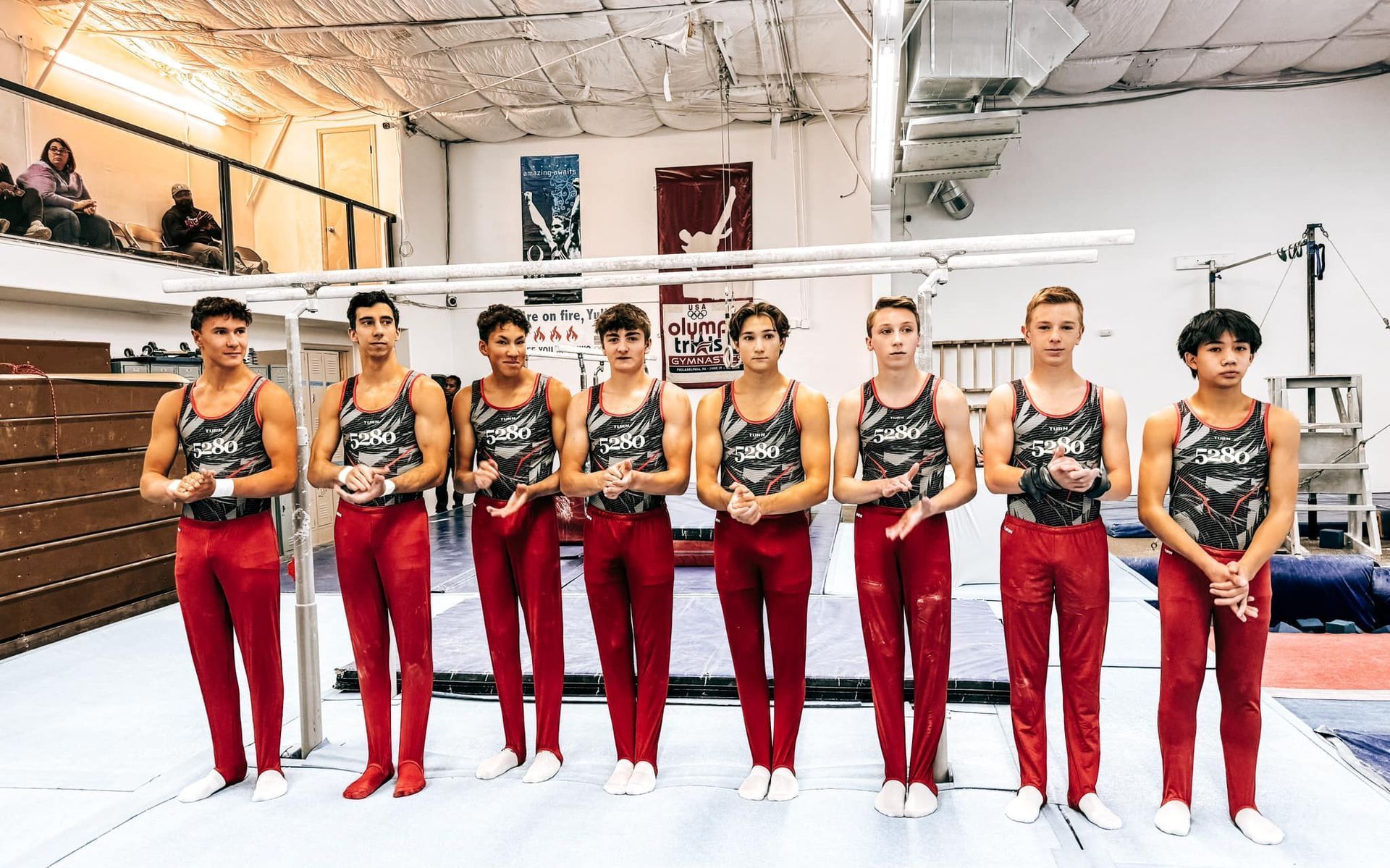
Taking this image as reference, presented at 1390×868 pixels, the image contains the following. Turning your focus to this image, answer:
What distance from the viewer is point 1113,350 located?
31.6ft

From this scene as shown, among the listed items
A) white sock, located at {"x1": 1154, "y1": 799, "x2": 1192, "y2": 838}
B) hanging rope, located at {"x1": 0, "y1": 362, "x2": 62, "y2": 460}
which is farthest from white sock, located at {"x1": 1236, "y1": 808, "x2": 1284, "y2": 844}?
hanging rope, located at {"x1": 0, "y1": 362, "x2": 62, "y2": 460}

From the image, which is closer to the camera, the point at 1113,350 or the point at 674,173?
the point at 1113,350

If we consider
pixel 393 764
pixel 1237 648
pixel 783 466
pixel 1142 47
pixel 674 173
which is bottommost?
pixel 393 764

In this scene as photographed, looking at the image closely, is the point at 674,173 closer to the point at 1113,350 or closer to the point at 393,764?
the point at 1113,350

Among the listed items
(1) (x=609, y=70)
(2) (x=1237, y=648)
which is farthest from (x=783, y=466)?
(1) (x=609, y=70)

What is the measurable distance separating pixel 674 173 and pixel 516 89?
223cm

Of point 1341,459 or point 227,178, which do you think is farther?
point 227,178

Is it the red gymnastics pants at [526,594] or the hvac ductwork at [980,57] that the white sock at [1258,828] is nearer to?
the red gymnastics pants at [526,594]

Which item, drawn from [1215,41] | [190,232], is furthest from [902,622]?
[1215,41]

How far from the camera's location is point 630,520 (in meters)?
2.97

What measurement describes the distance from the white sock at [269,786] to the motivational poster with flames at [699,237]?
757cm

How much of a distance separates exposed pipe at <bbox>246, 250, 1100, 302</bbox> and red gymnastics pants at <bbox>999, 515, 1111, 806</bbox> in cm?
105

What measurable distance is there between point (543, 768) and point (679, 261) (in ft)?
7.00

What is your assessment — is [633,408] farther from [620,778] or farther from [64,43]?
[64,43]
